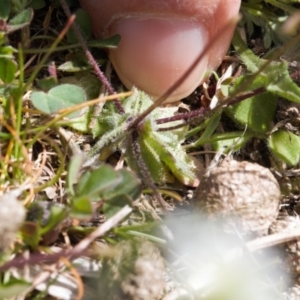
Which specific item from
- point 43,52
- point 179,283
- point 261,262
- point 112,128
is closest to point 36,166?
point 112,128

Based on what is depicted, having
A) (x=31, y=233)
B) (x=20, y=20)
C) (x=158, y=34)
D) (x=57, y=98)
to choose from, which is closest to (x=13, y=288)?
(x=31, y=233)

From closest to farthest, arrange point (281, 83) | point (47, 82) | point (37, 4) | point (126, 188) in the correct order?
point (126, 188)
point (47, 82)
point (281, 83)
point (37, 4)

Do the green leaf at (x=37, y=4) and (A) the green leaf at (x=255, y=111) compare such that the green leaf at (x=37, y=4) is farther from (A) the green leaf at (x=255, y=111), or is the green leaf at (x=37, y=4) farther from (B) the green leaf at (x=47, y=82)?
(A) the green leaf at (x=255, y=111)

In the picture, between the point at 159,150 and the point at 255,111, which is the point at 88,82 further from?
the point at 255,111

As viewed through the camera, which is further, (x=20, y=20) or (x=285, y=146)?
(x=285, y=146)

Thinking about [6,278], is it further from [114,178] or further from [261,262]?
[261,262]

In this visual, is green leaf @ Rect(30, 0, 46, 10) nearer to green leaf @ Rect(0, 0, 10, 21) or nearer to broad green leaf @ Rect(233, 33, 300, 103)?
green leaf @ Rect(0, 0, 10, 21)
